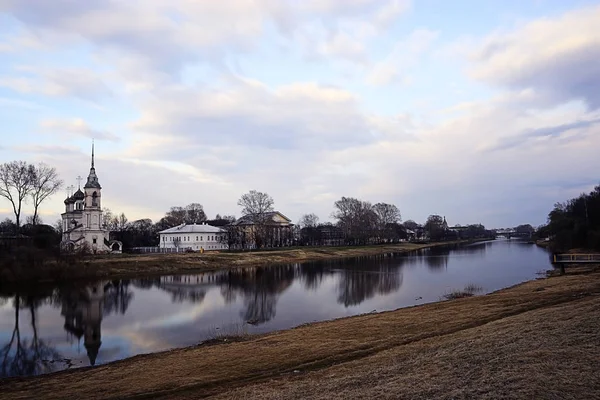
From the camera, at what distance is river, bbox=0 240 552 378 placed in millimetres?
19547

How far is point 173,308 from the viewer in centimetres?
2997

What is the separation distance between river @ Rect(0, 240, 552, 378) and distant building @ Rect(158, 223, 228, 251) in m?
46.8

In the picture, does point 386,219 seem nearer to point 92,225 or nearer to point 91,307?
point 92,225

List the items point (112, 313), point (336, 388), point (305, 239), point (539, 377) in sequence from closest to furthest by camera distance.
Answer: point (539, 377) → point (336, 388) → point (112, 313) → point (305, 239)

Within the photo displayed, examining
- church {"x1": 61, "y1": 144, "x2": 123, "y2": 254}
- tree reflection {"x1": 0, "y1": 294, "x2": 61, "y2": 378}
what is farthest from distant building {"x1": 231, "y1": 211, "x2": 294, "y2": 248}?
tree reflection {"x1": 0, "y1": 294, "x2": 61, "y2": 378}

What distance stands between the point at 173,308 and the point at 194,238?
67.0 metres

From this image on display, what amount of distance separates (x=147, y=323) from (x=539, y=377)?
21675 mm

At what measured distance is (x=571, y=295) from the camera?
18.6m

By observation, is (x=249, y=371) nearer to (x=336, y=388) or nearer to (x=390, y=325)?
(x=336, y=388)

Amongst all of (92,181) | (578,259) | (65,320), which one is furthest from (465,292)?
(92,181)

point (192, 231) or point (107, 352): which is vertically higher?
point (192, 231)

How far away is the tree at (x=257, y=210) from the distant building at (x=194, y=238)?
798cm

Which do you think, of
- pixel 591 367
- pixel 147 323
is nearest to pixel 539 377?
pixel 591 367

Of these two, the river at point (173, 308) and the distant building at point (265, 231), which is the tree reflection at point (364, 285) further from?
the distant building at point (265, 231)
